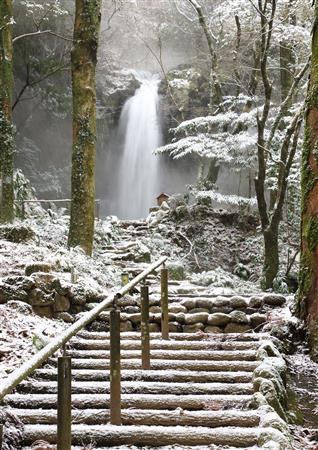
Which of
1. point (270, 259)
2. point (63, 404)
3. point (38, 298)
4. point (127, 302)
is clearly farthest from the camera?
point (270, 259)

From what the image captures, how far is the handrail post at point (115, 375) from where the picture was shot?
119 inches

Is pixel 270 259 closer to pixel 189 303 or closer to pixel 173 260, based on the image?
pixel 189 303

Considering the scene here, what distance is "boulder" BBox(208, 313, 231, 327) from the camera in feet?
18.5

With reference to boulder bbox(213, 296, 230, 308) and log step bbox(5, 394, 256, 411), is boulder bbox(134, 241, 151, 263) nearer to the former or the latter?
boulder bbox(213, 296, 230, 308)

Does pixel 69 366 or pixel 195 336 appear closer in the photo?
pixel 69 366

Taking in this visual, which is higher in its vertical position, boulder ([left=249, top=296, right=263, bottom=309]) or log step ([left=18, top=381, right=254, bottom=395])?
boulder ([left=249, top=296, right=263, bottom=309])

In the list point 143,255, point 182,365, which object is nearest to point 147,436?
point 182,365

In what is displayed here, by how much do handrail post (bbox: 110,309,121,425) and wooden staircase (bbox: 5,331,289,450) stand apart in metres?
0.09

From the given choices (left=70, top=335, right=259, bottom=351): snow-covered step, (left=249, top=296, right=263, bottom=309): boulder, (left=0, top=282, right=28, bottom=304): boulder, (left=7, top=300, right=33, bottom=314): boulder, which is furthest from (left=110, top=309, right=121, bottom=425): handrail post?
(left=249, top=296, right=263, bottom=309): boulder

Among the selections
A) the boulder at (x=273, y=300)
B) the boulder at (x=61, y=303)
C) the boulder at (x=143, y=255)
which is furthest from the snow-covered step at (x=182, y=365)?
the boulder at (x=143, y=255)

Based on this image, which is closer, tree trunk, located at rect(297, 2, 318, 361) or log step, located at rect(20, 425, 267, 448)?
log step, located at rect(20, 425, 267, 448)

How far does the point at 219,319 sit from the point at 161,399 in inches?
93.2

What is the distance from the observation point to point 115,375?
308 centimetres

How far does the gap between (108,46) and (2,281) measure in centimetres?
2316
